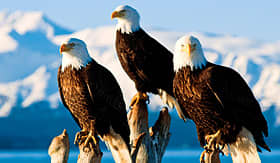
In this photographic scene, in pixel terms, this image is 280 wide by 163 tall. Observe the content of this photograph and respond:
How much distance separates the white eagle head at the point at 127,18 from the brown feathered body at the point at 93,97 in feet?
3.45

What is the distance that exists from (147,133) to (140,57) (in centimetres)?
125

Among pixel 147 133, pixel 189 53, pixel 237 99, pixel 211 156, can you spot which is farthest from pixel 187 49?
pixel 147 133

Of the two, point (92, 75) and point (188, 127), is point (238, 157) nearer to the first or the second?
point (92, 75)

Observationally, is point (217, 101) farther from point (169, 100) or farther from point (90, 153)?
point (169, 100)

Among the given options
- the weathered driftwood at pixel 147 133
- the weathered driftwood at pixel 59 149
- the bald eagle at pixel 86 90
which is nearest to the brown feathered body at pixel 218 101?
the bald eagle at pixel 86 90

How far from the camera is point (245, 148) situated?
28.3 ft

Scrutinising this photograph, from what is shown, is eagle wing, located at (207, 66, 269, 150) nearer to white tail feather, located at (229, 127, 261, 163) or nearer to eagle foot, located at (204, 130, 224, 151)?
white tail feather, located at (229, 127, 261, 163)

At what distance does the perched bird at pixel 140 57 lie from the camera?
Answer: 10250 mm

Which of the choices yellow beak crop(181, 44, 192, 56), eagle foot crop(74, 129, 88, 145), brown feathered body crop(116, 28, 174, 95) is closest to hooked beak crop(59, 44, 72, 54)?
eagle foot crop(74, 129, 88, 145)

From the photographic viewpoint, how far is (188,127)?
110562 mm

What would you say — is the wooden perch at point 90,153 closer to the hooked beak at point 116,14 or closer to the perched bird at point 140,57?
the perched bird at point 140,57

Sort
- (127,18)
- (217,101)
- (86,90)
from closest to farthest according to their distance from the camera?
(217,101) < (86,90) < (127,18)

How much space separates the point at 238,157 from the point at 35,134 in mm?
101549

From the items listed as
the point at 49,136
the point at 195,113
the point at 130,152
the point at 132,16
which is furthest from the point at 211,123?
the point at 49,136
